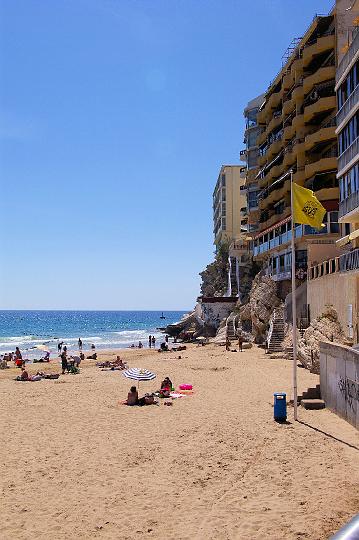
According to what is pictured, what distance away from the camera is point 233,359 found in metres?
37.5

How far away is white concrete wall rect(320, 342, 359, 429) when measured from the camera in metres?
14.0

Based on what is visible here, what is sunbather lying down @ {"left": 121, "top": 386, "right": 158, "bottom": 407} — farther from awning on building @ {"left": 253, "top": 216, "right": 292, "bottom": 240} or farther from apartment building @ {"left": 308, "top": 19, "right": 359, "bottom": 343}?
awning on building @ {"left": 253, "top": 216, "right": 292, "bottom": 240}

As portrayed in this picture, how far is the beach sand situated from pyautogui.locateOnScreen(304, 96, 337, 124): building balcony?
2636 cm

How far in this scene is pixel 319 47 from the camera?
134 feet

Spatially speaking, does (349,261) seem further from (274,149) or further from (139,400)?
(274,149)

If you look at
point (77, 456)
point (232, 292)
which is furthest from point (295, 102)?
point (77, 456)

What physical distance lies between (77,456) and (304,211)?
31.3 ft

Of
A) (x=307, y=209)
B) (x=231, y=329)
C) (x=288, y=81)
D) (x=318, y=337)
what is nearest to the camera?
(x=307, y=209)

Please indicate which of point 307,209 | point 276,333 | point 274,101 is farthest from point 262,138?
point 307,209

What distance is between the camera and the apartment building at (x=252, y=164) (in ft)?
199

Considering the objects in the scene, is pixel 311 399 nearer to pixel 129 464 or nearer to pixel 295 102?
pixel 129 464

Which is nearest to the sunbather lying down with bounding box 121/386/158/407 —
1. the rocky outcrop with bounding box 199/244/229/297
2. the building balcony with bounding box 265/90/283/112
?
the building balcony with bounding box 265/90/283/112

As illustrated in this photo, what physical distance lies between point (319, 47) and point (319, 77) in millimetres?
2359

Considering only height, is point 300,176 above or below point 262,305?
above
